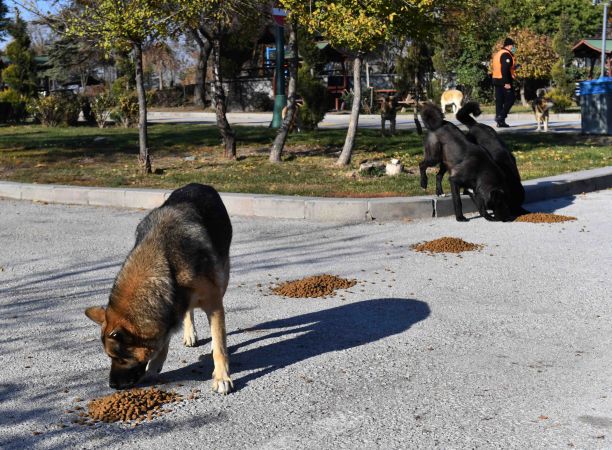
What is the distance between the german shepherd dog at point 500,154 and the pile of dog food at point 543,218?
21 cm

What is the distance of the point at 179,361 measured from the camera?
5.14m

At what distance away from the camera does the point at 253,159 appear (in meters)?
15.8

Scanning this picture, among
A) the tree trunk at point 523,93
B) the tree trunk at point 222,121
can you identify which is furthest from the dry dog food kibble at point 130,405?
the tree trunk at point 523,93

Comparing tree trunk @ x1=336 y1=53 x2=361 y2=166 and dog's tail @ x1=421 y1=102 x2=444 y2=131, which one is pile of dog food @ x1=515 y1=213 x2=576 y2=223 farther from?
tree trunk @ x1=336 y1=53 x2=361 y2=166

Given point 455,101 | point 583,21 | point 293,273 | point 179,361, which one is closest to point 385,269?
point 293,273

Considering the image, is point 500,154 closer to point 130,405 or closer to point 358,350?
point 358,350

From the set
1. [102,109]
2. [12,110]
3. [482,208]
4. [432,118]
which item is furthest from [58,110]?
[482,208]

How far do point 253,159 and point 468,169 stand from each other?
Answer: 6.49 meters

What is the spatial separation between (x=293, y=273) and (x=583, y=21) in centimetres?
6014

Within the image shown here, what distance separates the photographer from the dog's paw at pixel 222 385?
455cm

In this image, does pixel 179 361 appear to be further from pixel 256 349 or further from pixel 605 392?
pixel 605 392

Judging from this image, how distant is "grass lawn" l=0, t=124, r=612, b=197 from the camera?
12727 millimetres

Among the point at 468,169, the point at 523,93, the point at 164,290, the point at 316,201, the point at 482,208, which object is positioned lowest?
the point at 482,208

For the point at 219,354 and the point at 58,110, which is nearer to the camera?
the point at 219,354
